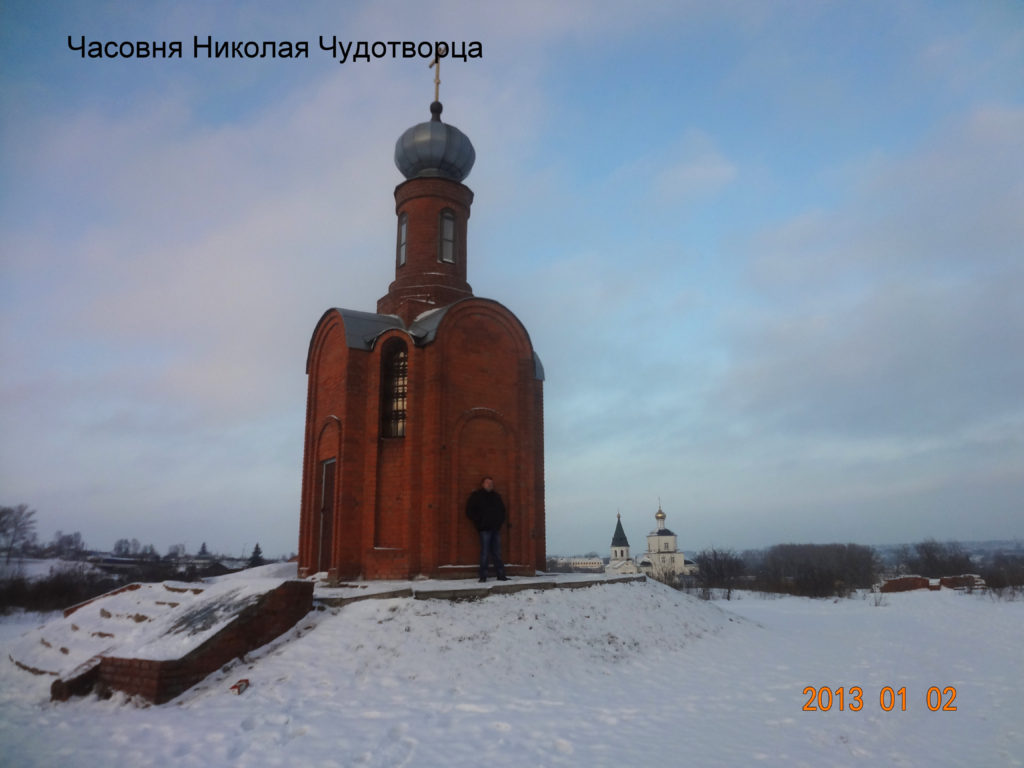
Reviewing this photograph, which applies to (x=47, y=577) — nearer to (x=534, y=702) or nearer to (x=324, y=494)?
(x=324, y=494)

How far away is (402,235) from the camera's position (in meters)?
16.7

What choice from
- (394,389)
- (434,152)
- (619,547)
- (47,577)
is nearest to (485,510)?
(394,389)

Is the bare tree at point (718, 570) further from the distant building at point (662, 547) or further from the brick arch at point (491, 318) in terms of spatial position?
the distant building at point (662, 547)

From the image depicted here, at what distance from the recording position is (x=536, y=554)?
15.2 meters

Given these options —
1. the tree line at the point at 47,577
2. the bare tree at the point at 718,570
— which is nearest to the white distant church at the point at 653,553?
the bare tree at the point at 718,570

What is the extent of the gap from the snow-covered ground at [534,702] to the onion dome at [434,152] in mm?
10576

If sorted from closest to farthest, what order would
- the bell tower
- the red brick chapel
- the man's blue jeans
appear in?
1. the man's blue jeans
2. the red brick chapel
3. the bell tower

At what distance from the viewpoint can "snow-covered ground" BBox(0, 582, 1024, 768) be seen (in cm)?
592

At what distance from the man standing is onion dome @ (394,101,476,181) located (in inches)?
325

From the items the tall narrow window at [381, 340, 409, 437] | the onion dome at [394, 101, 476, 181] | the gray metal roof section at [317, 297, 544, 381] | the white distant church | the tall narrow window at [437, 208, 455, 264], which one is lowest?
the white distant church

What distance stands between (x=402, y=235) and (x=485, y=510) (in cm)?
786

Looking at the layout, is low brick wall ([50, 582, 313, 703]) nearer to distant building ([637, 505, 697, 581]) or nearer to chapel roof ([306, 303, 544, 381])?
chapel roof ([306, 303, 544, 381])

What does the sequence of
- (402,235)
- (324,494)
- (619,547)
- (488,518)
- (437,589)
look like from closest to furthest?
1. (437,589)
2. (488,518)
3. (324,494)
4. (402,235)
5. (619,547)
